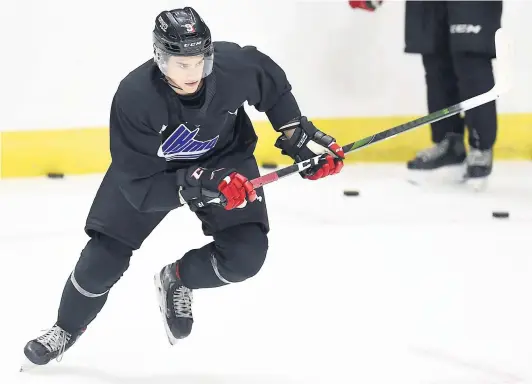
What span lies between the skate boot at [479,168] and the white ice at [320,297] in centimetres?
6

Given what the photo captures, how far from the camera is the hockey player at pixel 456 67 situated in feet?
13.0

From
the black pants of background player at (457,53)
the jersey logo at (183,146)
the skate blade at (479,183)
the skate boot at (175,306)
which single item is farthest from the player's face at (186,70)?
the skate blade at (479,183)

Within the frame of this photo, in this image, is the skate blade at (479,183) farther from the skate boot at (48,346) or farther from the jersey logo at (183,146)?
the skate boot at (48,346)

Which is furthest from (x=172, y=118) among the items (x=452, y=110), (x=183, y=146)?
(x=452, y=110)

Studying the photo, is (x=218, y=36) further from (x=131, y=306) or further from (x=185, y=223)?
(x=131, y=306)

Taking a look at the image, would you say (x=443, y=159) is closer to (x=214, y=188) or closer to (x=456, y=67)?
(x=456, y=67)

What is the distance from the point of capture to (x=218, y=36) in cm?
426

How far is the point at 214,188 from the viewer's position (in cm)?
207

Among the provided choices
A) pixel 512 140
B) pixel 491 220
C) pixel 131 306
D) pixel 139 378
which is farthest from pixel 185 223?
pixel 512 140

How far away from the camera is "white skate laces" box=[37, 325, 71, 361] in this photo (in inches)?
91.6

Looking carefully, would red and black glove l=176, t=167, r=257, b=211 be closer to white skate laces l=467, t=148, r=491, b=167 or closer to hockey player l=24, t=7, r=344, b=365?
hockey player l=24, t=7, r=344, b=365

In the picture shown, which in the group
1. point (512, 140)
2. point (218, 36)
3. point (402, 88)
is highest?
point (218, 36)

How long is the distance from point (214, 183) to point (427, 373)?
70 centimetres

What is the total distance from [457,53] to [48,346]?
2371mm
